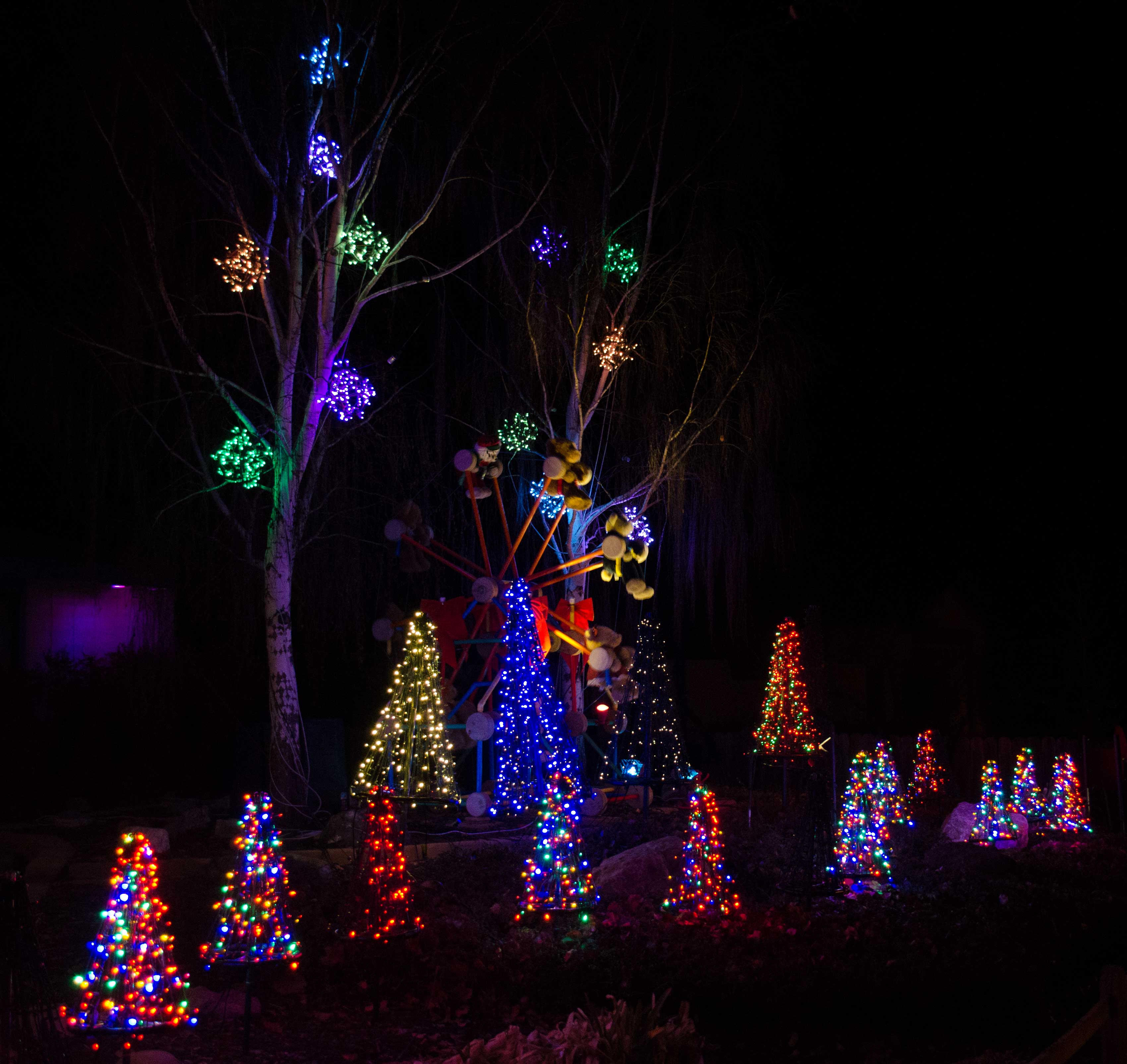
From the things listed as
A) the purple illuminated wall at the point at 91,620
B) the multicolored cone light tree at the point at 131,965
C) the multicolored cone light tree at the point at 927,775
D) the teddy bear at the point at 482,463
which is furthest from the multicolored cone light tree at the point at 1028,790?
the purple illuminated wall at the point at 91,620

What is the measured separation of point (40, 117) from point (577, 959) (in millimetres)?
11205

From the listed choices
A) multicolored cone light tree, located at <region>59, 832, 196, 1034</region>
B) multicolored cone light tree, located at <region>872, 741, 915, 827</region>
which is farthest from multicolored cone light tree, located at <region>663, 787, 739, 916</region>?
multicolored cone light tree, located at <region>59, 832, 196, 1034</region>

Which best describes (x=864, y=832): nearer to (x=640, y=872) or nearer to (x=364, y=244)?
(x=640, y=872)

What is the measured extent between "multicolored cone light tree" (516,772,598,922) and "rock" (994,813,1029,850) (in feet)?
20.4

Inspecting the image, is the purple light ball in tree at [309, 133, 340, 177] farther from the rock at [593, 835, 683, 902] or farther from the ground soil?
the rock at [593, 835, 683, 902]

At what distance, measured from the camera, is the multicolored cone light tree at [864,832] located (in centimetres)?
959

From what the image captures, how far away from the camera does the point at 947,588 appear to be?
86.5 feet

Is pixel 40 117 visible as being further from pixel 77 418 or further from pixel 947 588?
pixel 947 588

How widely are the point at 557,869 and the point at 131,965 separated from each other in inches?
136

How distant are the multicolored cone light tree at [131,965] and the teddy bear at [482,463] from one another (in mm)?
7822

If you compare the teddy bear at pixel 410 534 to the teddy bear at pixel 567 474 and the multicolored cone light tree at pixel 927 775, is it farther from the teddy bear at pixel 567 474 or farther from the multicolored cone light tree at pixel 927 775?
the multicolored cone light tree at pixel 927 775

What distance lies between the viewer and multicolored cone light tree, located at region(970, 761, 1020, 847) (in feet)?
39.7

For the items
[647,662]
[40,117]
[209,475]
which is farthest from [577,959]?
[40,117]

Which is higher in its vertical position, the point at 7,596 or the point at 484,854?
the point at 7,596
